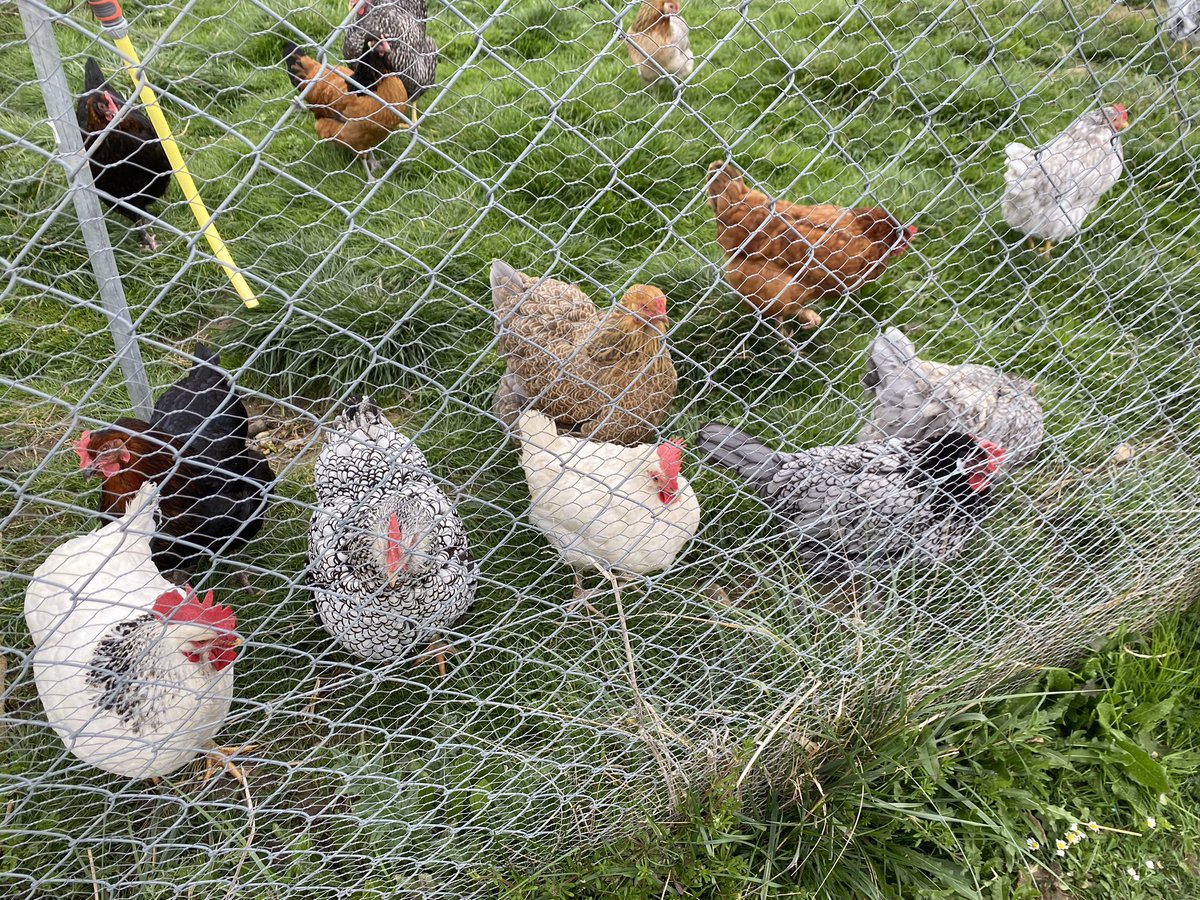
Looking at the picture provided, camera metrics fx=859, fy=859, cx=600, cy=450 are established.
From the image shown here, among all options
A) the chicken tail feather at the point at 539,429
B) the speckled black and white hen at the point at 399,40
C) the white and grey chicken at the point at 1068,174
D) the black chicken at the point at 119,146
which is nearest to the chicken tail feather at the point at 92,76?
the black chicken at the point at 119,146

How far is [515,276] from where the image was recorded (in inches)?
110

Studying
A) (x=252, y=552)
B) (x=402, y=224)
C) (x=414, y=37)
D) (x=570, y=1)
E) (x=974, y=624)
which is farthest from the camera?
(x=570, y=1)

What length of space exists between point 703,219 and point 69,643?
266 centimetres

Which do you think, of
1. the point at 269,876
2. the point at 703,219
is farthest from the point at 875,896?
the point at 703,219

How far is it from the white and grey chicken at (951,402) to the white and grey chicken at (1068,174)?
1.22 metres

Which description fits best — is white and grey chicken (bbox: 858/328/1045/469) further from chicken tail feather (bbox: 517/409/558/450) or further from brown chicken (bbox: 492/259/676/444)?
chicken tail feather (bbox: 517/409/558/450)

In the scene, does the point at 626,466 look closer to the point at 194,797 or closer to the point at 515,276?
the point at 515,276

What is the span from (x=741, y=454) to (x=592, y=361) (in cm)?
55

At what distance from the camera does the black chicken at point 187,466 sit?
2221mm

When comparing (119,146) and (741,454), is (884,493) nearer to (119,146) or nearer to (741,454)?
(741,454)

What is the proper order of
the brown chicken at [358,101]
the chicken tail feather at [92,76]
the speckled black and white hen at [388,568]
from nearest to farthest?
the speckled black and white hen at [388,568]
the chicken tail feather at [92,76]
the brown chicken at [358,101]

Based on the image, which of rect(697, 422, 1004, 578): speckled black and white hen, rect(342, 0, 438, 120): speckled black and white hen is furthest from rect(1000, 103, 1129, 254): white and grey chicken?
rect(342, 0, 438, 120): speckled black and white hen

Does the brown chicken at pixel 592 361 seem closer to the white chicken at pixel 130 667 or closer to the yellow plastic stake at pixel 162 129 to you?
the yellow plastic stake at pixel 162 129

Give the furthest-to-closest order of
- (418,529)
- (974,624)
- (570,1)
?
(570,1), (974,624), (418,529)
